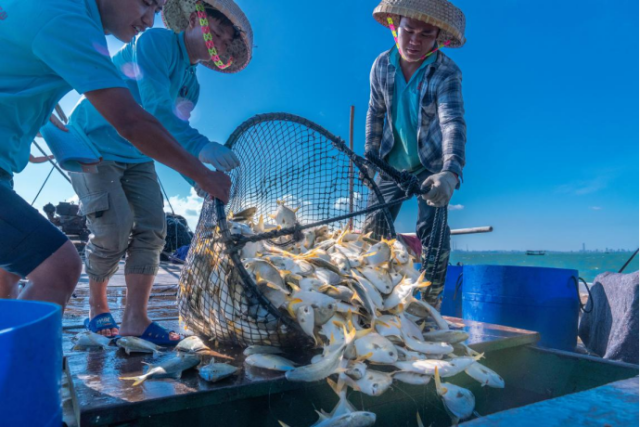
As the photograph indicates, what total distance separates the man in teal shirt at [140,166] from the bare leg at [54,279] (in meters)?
0.77

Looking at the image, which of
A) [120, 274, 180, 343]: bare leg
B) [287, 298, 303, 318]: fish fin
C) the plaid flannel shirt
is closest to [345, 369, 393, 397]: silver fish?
[287, 298, 303, 318]: fish fin

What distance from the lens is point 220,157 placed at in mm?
2094

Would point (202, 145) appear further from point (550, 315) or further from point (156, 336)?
point (550, 315)

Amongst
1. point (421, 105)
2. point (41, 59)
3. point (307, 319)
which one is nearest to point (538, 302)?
point (421, 105)

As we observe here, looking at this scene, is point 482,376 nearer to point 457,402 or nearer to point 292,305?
point 457,402

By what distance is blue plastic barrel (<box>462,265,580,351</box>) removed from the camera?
10.8ft

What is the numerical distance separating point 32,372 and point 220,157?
135 cm

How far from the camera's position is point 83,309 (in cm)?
342

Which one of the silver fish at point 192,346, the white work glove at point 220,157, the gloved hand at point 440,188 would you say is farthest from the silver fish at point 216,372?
the gloved hand at point 440,188

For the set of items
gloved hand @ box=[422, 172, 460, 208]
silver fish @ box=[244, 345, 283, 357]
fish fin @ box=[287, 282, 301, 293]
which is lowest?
silver fish @ box=[244, 345, 283, 357]

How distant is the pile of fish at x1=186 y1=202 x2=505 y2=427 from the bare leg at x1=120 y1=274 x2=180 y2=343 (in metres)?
0.45

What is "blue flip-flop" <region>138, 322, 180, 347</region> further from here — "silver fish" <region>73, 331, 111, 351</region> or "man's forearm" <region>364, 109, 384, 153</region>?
"man's forearm" <region>364, 109, 384, 153</region>

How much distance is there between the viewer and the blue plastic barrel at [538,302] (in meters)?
3.30

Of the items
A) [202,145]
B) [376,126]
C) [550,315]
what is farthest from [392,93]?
[550,315]
